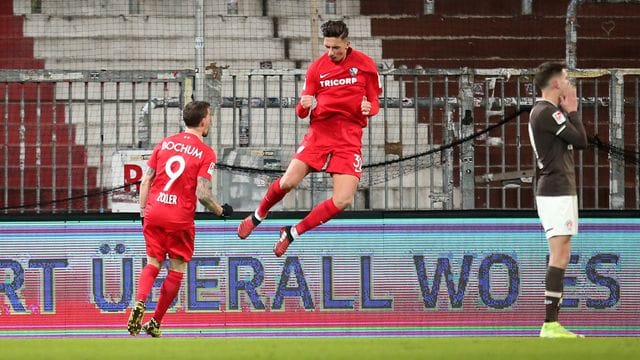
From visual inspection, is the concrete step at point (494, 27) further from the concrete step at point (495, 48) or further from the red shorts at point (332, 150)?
the red shorts at point (332, 150)

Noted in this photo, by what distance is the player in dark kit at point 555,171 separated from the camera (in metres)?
9.29

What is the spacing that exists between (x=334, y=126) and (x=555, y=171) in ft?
6.21

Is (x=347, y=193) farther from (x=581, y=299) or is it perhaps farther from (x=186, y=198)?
(x=581, y=299)

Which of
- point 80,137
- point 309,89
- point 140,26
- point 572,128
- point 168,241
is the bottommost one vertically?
point 168,241

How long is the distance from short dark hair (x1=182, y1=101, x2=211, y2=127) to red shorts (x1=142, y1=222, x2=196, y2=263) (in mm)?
804

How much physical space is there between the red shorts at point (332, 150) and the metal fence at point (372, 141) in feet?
5.33

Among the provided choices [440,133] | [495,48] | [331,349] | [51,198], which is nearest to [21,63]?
[51,198]

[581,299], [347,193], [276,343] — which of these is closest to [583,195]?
[581,299]

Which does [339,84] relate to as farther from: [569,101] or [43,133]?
[43,133]

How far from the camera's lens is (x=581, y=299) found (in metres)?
12.3

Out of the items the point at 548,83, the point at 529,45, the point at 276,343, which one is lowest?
the point at 276,343

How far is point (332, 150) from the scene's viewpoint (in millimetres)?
10430

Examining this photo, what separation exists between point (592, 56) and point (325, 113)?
8.76 meters

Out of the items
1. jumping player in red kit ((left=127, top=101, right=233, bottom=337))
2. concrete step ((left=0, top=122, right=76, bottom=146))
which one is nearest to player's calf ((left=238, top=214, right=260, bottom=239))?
jumping player in red kit ((left=127, top=101, right=233, bottom=337))
